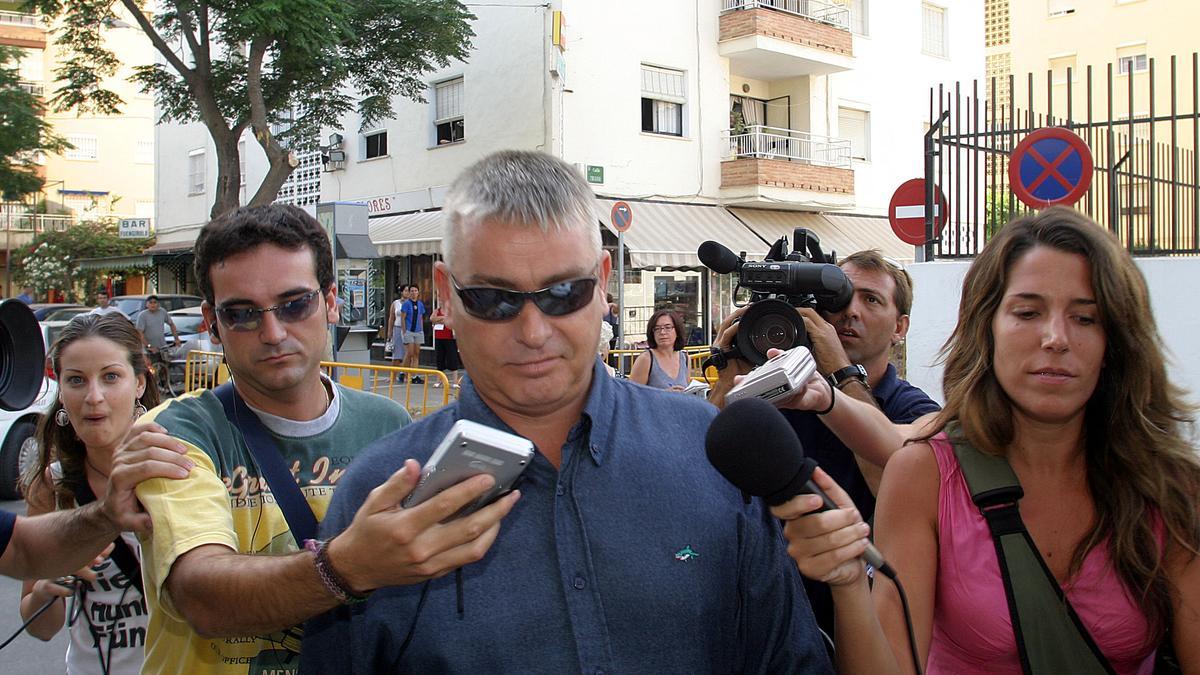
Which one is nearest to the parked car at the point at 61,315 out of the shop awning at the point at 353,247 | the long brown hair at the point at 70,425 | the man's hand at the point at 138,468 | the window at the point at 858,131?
the shop awning at the point at 353,247

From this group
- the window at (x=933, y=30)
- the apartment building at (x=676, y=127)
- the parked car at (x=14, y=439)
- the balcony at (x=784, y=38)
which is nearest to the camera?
the parked car at (x=14, y=439)

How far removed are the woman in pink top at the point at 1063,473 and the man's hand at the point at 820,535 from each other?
0.65m

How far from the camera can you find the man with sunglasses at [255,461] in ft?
5.67

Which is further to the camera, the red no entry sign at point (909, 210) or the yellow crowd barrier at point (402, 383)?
the red no entry sign at point (909, 210)

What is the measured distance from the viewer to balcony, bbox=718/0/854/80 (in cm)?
2197

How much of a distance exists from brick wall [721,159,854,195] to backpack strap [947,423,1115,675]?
2031 centimetres

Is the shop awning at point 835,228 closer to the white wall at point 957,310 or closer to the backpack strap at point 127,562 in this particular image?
the white wall at point 957,310

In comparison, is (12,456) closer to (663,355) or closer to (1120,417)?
(663,355)

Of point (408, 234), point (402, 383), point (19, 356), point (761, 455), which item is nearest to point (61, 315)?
point (408, 234)

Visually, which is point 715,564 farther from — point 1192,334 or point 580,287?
point 1192,334

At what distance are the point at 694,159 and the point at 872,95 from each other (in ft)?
21.0

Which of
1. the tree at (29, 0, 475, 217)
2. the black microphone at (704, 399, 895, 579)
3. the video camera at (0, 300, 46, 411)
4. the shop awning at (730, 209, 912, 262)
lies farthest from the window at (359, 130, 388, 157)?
the black microphone at (704, 399, 895, 579)

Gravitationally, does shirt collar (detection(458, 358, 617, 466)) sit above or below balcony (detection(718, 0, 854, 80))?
below

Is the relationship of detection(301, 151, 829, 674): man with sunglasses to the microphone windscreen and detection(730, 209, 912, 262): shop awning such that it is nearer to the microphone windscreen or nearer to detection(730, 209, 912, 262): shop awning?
the microphone windscreen
